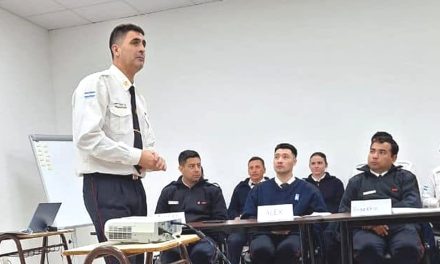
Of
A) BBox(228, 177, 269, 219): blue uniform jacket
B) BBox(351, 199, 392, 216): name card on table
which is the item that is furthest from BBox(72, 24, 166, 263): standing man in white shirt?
BBox(228, 177, 269, 219): blue uniform jacket

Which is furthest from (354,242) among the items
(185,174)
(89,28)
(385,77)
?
(89,28)

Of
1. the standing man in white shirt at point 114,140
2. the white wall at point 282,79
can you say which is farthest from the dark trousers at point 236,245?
the standing man in white shirt at point 114,140

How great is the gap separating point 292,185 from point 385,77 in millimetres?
1839

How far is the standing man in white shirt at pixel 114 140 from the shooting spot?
1780mm

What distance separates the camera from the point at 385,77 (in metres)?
4.69

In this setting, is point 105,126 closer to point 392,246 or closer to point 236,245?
point 236,245

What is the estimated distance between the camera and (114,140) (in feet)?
6.22

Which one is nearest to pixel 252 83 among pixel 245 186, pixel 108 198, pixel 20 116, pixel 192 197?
pixel 245 186

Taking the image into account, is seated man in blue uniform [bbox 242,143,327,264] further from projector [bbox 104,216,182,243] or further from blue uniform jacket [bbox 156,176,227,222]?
projector [bbox 104,216,182,243]

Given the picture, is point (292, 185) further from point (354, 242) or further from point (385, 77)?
point (385, 77)

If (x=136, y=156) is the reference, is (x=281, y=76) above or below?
above

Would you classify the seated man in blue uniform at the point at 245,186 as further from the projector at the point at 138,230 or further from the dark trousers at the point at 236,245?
the projector at the point at 138,230

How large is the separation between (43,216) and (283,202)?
6.00 feet

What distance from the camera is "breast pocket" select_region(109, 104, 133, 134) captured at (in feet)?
6.22
